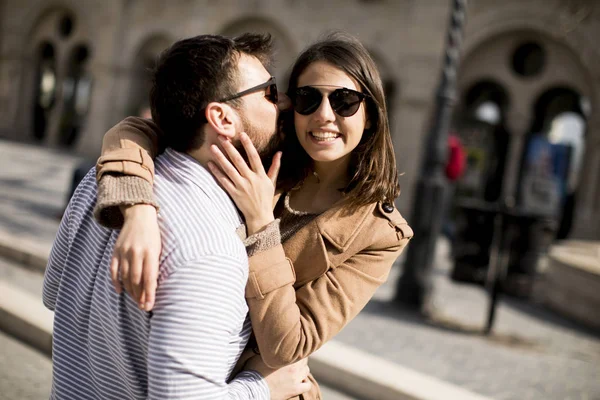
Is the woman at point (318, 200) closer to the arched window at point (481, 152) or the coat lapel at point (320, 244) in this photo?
the coat lapel at point (320, 244)

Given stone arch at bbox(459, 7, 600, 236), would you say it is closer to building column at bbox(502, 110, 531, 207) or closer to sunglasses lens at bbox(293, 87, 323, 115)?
building column at bbox(502, 110, 531, 207)

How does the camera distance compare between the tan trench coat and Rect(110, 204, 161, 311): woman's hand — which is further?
the tan trench coat

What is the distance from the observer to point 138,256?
121 centimetres

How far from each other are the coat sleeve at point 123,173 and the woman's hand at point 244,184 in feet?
0.60

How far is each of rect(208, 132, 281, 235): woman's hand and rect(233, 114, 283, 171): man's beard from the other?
0.14 feet

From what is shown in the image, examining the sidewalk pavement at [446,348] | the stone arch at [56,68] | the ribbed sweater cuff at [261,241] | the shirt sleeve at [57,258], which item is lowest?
the sidewalk pavement at [446,348]

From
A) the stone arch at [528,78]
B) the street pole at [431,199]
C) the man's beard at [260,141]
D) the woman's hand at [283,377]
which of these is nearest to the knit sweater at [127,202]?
the man's beard at [260,141]

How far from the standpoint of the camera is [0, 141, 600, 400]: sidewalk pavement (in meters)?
3.94

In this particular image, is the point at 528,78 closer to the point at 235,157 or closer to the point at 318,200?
the point at 318,200

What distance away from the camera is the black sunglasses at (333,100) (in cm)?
176

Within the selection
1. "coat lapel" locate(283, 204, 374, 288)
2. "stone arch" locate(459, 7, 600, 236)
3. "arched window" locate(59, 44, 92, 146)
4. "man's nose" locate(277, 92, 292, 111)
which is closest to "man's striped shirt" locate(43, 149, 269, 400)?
"coat lapel" locate(283, 204, 374, 288)

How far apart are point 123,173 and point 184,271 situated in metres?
0.38

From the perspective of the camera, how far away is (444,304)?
7336mm

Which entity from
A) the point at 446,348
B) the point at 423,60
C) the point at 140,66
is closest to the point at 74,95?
the point at 140,66
